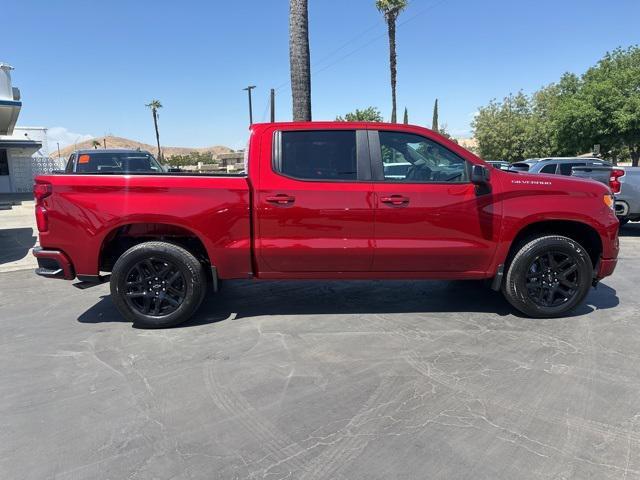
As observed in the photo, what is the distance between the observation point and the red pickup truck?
172 inches

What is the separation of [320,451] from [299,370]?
103cm

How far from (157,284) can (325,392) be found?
7.12 ft

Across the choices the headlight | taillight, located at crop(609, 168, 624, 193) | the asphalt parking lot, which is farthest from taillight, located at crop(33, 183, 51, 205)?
taillight, located at crop(609, 168, 624, 193)

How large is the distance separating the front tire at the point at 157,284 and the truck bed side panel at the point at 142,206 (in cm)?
27

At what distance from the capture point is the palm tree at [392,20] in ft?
104

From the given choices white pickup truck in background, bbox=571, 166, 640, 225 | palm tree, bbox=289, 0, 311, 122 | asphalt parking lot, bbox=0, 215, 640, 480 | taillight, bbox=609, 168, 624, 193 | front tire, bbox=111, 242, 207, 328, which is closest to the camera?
asphalt parking lot, bbox=0, 215, 640, 480

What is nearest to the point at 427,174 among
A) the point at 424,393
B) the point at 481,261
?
the point at 481,261

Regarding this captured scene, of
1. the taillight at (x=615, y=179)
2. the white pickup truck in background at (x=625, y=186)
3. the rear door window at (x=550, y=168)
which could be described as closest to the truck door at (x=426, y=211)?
the taillight at (x=615, y=179)

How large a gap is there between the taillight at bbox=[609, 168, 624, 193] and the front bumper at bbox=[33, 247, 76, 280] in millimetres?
8785

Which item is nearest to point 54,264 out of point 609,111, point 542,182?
point 542,182

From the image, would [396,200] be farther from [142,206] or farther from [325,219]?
[142,206]

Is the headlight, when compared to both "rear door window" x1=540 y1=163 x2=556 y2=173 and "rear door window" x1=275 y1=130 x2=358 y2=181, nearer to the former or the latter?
"rear door window" x1=275 y1=130 x2=358 y2=181

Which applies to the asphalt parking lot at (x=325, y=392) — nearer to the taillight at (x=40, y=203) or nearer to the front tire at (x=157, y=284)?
the front tire at (x=157, y=284)

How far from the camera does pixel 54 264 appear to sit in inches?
178
